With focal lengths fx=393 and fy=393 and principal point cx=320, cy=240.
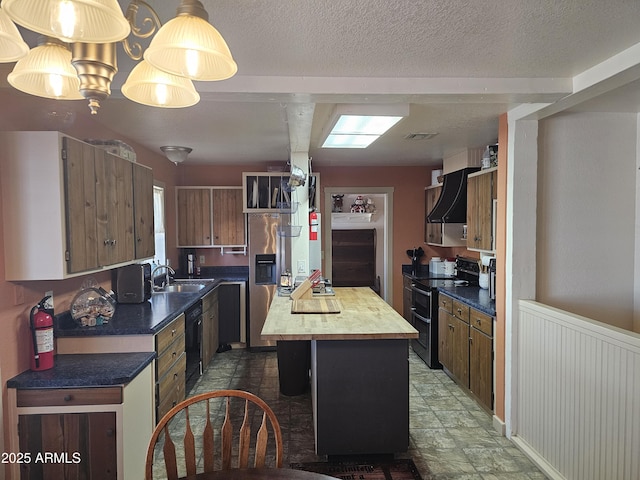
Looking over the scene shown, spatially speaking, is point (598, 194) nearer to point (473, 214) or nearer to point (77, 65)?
point (473, 214)

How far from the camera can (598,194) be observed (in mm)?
2873

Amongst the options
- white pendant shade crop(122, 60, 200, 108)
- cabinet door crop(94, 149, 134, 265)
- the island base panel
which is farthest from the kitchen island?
white pendant shade crop(122, 60, 200, 108)

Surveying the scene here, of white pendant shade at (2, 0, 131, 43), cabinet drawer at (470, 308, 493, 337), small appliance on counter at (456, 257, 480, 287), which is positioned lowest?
cabinet drawer at (470, 308, 493, 337)

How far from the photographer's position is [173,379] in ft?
10.1

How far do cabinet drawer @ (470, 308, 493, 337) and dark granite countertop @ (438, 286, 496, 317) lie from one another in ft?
0.15

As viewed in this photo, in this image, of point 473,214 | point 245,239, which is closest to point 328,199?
point 245,239

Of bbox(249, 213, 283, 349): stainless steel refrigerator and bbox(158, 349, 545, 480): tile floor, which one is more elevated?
bbox(249, 213, 283, 349): stainless steel refrigerator

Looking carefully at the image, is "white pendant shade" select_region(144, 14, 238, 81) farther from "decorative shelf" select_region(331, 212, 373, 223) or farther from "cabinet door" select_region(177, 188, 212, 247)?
"decorative shelf" select_region(331, 212, 373, 223)

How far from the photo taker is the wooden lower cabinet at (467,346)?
124 inches

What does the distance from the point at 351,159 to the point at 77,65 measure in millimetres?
4268

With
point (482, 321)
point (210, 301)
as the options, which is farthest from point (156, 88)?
point (210, 301)

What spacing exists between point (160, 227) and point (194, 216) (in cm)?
56

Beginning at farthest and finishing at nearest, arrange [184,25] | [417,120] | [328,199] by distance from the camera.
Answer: [328,199]
[417,120]
[184,25]

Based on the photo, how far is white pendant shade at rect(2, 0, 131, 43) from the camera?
78 cm
